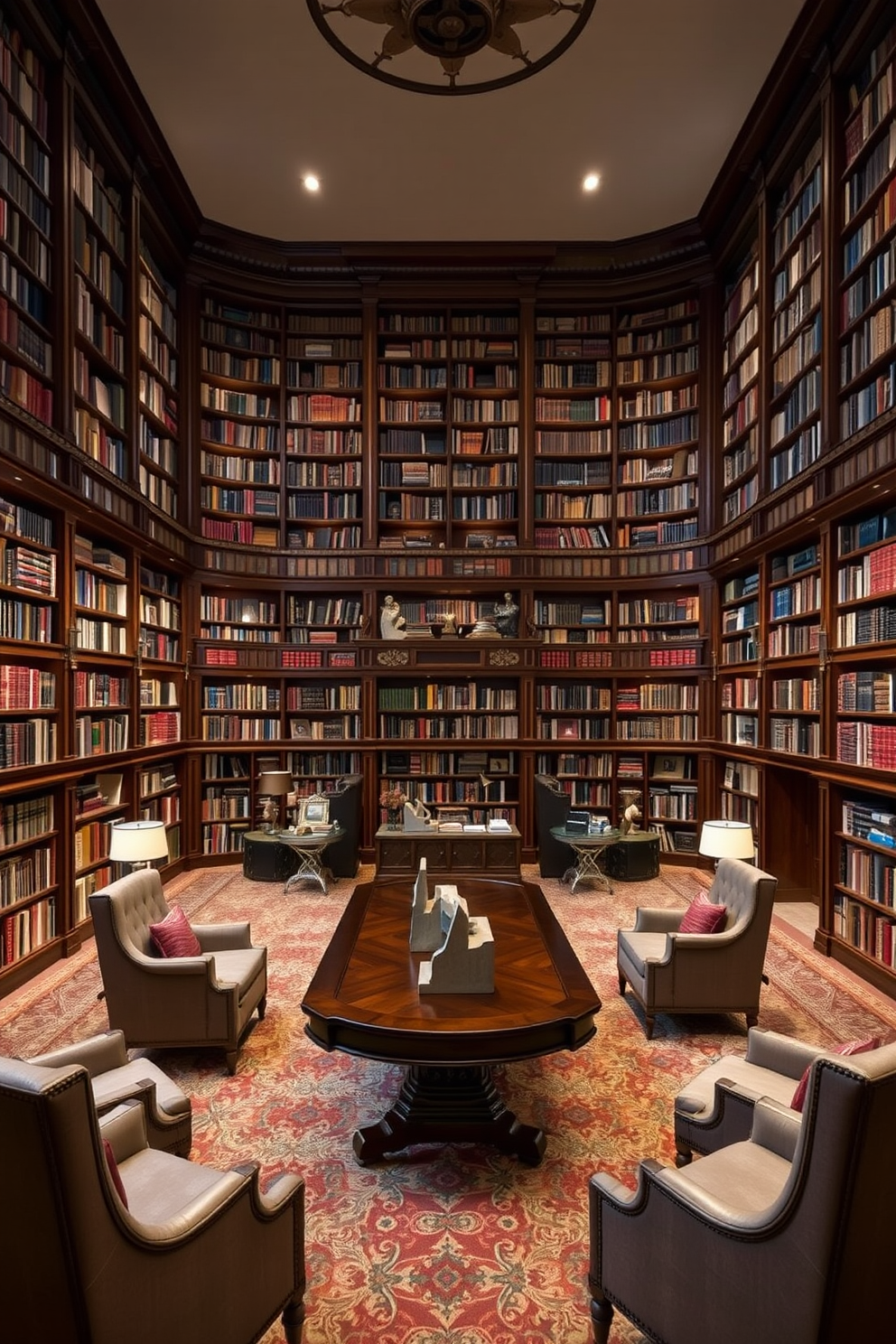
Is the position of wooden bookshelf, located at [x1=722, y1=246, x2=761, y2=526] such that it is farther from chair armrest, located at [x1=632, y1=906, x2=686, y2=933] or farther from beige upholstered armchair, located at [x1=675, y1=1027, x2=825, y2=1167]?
beige upholstered armchair, located at [x1=675, y1=1027, x2=825, y2=1167]

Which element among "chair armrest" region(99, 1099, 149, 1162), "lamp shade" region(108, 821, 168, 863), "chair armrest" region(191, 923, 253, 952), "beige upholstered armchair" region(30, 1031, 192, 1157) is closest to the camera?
"chair armrest" region(99, 1099, 149, 1162)

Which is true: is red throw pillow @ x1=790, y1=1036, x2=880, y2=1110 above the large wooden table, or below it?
above

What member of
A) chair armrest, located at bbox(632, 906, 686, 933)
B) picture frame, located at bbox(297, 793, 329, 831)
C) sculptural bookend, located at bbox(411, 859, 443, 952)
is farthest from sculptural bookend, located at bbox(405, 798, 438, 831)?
sculptural bookend, located at bbox(411, 859, 443, 952)

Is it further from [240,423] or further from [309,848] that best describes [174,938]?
[240,423]

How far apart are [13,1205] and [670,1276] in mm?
1427

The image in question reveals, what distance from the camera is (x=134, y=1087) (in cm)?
220

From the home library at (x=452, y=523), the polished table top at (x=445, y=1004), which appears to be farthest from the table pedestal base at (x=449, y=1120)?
the home library at (x=452, y=523)

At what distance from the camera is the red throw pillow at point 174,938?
3.27 meters

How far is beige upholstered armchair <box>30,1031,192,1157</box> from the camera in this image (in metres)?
2.18

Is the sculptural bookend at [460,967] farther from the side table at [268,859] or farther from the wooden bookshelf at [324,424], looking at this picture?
the wooden bookshelf at [324,424]

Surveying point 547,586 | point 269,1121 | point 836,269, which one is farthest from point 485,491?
point 269,1121

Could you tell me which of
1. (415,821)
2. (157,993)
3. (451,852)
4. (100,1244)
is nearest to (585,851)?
(451,852)

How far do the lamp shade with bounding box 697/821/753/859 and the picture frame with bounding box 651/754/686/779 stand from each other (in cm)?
321

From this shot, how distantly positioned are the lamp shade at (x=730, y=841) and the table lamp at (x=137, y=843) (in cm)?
306
